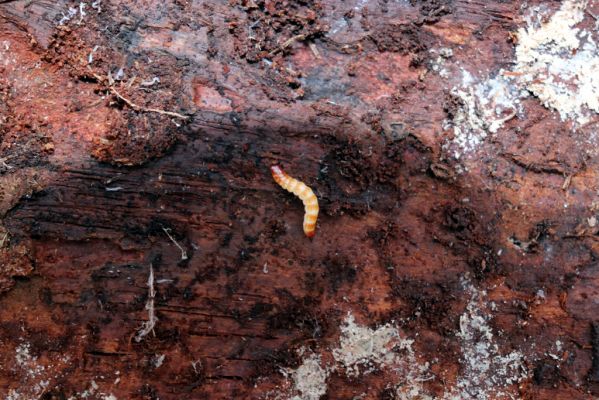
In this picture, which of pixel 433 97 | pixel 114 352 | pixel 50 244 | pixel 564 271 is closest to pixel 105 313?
pixel 114 352

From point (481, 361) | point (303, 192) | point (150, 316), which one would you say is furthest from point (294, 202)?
point (481, 361)

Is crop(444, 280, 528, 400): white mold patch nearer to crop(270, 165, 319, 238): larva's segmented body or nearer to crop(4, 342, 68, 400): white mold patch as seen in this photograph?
crop(270, 165, 319, 238): larva's segmented body

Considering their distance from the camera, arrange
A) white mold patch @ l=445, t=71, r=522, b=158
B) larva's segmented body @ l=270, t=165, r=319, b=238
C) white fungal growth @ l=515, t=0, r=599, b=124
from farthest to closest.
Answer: white fungal growth @ l=515, t=0, r=599, b=124 < white mold patch @ l=445, t=71, r=522, b=158 < larva's segmented body @ l=270, t=165, r=319, b=238

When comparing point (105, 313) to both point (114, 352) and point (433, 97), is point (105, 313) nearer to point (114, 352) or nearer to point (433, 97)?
point (114, 352)

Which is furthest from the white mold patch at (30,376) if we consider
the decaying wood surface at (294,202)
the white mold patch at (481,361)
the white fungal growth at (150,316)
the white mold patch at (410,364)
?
the white mold patch at (481,361)

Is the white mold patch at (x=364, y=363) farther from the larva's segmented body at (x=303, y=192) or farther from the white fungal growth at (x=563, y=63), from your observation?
the white fungal growth at (x=563, y=63)

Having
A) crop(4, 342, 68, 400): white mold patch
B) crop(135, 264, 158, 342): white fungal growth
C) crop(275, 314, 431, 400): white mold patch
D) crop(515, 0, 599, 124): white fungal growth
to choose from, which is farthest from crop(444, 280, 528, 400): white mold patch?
crop(4, 342, 68, 400): white mold patch
